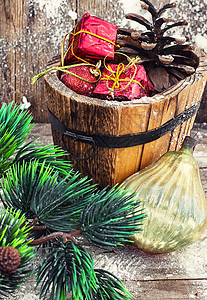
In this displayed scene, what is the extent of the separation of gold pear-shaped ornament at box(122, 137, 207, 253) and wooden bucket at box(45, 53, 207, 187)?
8cm

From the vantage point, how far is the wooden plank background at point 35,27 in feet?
3.92

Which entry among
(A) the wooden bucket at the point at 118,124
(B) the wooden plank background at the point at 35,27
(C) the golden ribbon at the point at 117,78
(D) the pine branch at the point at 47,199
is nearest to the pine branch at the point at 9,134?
(D) the pine branch at the point at 47,199

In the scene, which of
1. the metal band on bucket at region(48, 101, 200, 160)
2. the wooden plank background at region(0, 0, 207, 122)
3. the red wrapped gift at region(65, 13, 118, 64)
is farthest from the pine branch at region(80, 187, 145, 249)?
the wooden plank background at region(0, 0, 207, 122)

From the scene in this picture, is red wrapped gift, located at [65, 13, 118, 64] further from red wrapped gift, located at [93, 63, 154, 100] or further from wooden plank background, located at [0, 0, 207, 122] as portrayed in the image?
wooden plank background, located at [0, 0, 207, 122]

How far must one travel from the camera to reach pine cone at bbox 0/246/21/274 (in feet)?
1.48

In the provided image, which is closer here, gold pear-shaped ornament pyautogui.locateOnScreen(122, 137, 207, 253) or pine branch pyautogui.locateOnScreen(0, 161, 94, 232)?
pine branch pyautogui.locateOnScreen(0, 161, 94, 232)

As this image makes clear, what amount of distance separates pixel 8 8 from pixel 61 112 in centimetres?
56

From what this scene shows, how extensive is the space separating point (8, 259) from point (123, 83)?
22.7 inches

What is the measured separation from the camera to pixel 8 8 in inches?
46.8

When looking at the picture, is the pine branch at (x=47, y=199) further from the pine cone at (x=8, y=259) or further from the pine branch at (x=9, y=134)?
the pine cone at (x=8, y=259)

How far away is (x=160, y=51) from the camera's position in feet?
3.34

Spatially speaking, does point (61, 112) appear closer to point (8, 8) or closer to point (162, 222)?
point (162, 222)

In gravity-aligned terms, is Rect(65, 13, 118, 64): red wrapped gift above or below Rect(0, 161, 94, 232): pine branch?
above

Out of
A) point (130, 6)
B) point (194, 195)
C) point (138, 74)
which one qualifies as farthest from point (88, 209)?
point (130, 6)
